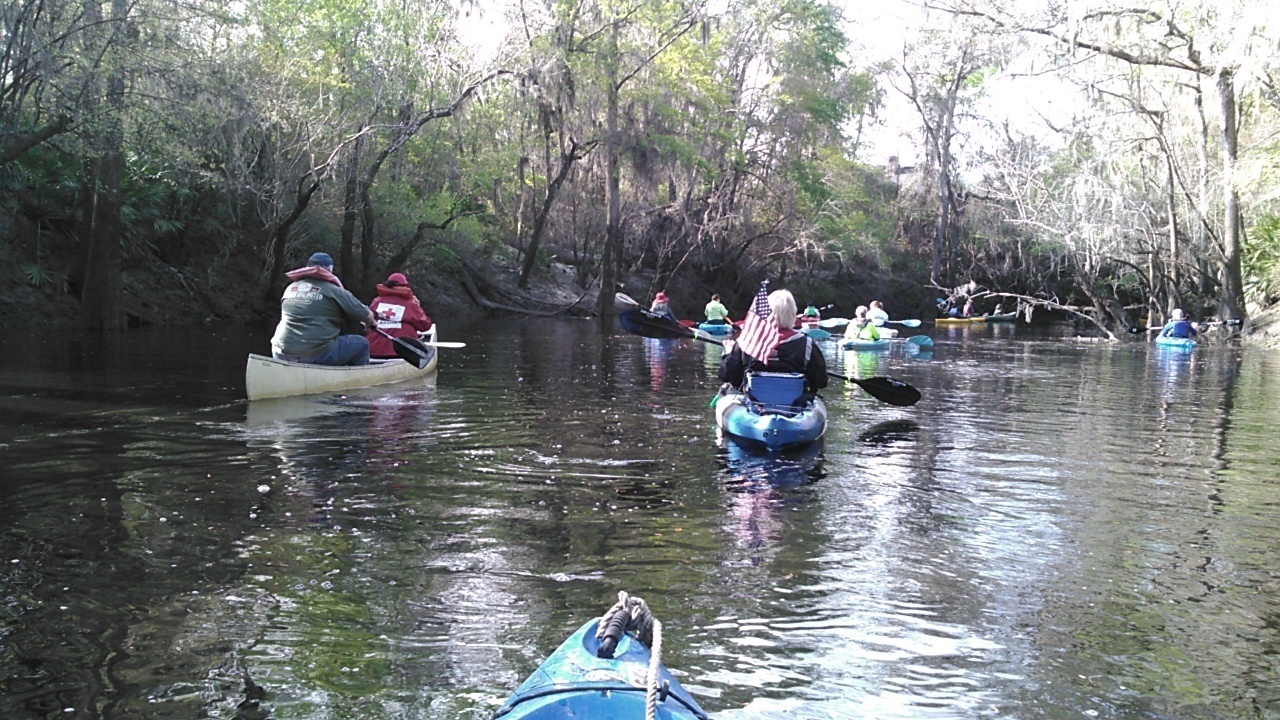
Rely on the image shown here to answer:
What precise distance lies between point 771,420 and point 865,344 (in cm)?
1466

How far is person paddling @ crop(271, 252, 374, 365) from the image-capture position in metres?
12.4

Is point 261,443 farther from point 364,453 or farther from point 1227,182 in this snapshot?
point 1227,182

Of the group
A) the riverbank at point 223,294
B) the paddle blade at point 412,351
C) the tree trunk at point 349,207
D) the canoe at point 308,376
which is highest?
the tree trunk at point 349,207

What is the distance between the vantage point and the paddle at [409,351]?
14.4 meters

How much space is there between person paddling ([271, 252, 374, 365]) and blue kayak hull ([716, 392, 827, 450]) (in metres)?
4.75

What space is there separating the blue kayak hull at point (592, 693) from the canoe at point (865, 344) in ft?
69.5

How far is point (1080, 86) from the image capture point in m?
26.8

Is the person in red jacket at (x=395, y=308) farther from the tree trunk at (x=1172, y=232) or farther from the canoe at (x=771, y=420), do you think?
the tree trunk at (x=1172, y=232)

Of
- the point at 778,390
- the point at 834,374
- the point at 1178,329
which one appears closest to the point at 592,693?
the point at 778,390

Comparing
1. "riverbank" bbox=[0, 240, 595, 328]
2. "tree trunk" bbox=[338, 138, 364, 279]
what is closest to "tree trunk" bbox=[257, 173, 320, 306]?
"riverbank" bbox=[0, 240, 595, 328]

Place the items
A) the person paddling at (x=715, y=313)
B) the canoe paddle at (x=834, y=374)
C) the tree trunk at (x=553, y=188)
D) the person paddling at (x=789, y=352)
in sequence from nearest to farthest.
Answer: the person paddling at (x=789, y=352) → the canoe paddle at (x=834, y=374) → the person paddling at (x=715, y=313) → the tree trunk at (x=553, y=188)

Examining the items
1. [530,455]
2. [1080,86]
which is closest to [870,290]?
[1080,86]

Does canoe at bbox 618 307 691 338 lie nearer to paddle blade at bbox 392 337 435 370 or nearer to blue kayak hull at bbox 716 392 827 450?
paddle blade at bbox 392 337 435 370

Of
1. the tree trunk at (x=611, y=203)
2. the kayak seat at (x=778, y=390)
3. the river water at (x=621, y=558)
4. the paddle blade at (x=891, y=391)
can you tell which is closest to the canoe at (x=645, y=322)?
the river water at (x=621, y=558)
